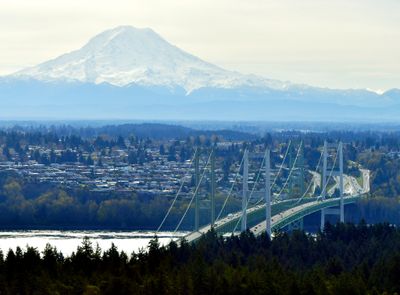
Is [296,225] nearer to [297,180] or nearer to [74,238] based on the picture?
[74,238]

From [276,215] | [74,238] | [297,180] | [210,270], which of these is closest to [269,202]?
[276,215]

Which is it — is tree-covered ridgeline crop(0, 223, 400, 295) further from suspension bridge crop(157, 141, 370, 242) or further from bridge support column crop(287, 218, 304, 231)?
bridge support column crop(287, 218, 304, 231)

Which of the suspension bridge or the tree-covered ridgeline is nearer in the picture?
the tree-covered ridgeline

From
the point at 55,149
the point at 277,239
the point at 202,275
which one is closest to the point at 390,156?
the point at 55,149

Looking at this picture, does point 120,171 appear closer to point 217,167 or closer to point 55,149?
point 217,167

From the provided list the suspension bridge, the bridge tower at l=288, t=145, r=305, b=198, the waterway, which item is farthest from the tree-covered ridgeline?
the bridge tower at l=288, t=145, r=305, b=198
